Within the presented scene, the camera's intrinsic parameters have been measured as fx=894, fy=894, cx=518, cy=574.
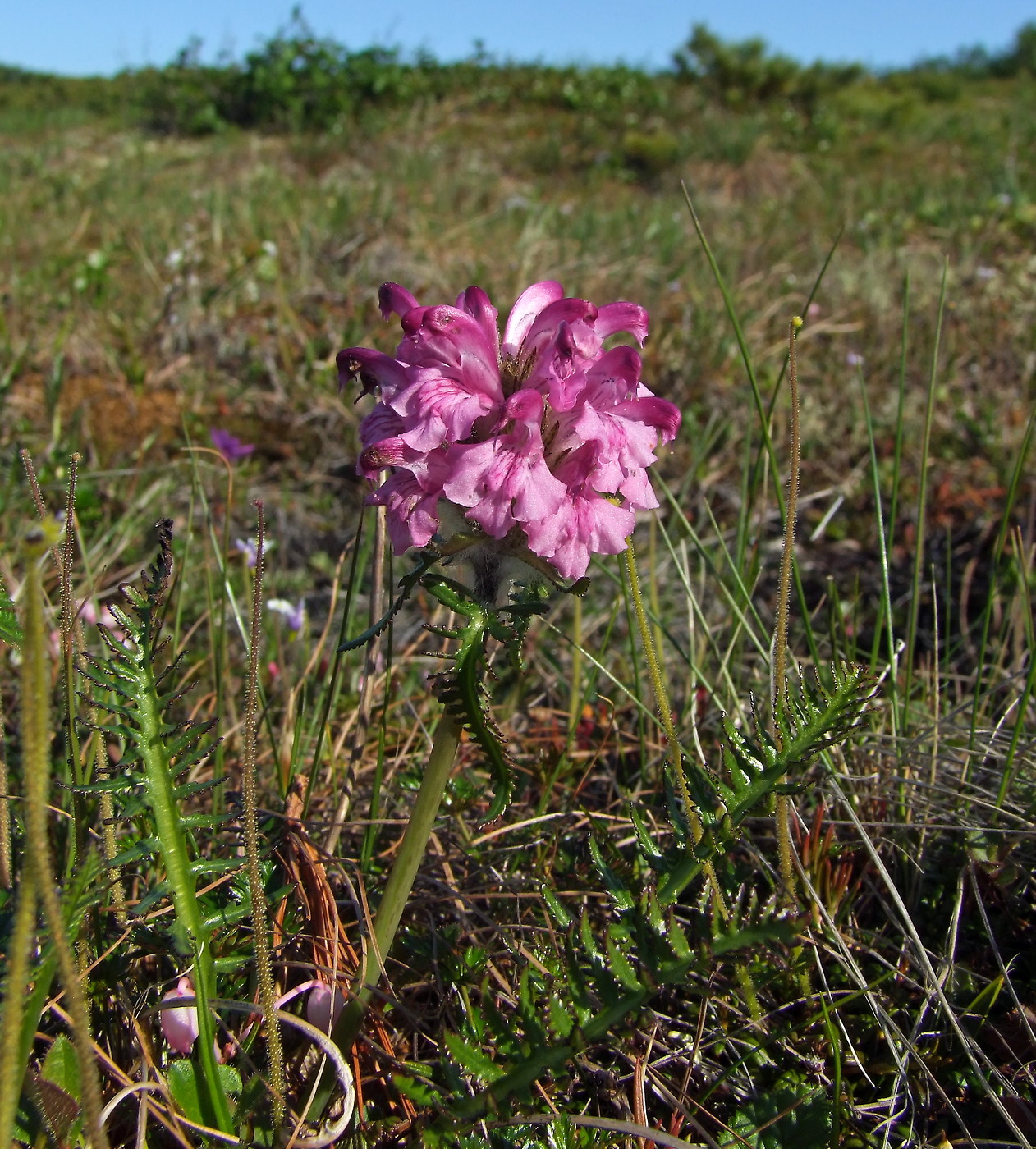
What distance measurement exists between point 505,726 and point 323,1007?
871 millimetres

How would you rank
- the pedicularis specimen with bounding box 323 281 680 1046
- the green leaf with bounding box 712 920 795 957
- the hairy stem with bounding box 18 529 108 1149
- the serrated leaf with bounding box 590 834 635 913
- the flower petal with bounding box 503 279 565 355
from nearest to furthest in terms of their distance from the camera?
the hairy stem with bounding box 18 529 108 1149 < the green leaf with bounding box 712 920 795 957 < the pedicularis specimen with bounding box 323 281 680 1046 < the serrated leaf with bounding box 590 834 635 913 < the flower petal with bounding box 503 279 565 355

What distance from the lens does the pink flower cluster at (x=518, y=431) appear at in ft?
3.44

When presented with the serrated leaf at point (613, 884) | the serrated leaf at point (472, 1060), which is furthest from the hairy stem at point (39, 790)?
the serrated leaf at point (613, 884)

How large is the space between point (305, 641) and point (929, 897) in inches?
60.3

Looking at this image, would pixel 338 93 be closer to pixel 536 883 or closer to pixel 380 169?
pixel 380 169

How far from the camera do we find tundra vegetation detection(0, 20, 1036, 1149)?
3.65 ft

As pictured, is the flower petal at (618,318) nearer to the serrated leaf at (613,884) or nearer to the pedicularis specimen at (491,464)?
the pedicularis specimen at (491,464)

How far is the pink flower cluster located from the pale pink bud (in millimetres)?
667

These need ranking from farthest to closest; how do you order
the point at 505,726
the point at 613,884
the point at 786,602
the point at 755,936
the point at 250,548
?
the point at 250,548 → the point at 505,726 → the point at 786,602 → the point at 613,884 → the point at 755,936

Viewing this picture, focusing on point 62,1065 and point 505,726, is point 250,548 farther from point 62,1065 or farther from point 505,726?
point 62,1065

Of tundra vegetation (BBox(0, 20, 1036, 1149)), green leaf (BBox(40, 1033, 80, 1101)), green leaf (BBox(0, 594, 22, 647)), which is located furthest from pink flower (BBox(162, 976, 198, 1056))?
green leaf (BBox(0, 594, 22, 647))

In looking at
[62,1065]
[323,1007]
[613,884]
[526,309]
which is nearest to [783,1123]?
[613,884]

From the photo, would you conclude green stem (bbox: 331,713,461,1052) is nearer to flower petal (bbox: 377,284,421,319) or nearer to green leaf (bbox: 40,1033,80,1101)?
green leaf (bbox: 40,1033,80,1101)

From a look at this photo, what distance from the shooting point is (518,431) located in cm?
107
